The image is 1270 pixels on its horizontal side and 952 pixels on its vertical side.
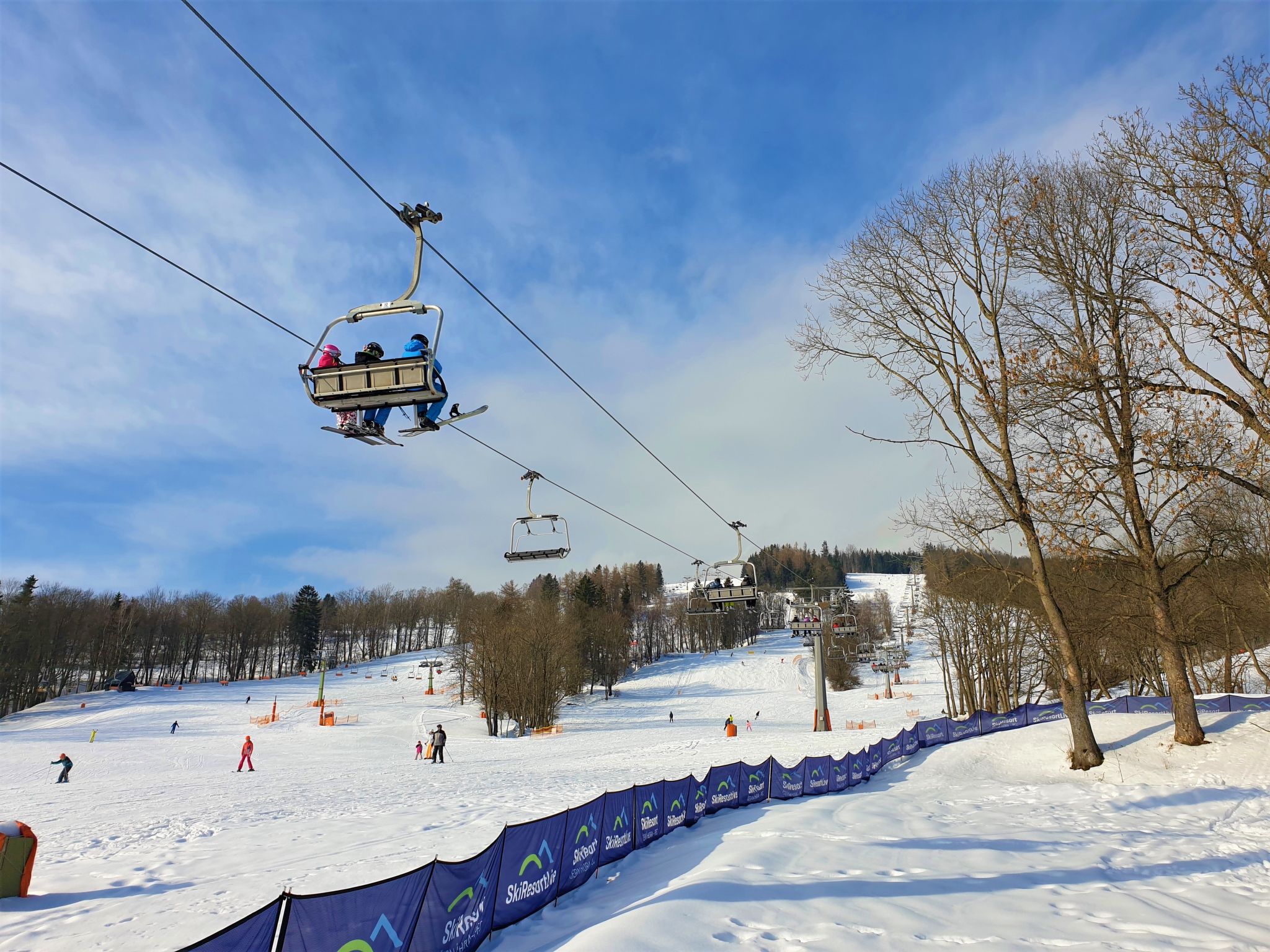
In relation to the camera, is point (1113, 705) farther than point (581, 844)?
Yes

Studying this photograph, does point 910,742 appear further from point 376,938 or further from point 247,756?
point 247,756

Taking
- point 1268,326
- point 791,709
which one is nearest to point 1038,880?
point 1268,326

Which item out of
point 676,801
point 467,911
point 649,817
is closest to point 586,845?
point 649,817

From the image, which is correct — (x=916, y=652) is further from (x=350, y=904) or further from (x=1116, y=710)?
(x=350, y=904)

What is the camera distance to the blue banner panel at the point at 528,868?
8.82 m

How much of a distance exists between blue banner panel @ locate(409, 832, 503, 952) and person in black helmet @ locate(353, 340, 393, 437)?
17.1ft

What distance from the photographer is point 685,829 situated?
573 inches

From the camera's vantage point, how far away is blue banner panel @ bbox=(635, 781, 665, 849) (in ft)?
42.1

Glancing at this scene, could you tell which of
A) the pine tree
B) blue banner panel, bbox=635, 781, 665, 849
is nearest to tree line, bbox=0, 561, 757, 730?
the pine tree

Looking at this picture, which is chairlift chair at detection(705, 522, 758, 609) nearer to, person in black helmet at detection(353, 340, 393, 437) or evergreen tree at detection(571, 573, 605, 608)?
person in black helmet at detection(353, 340, 393, 437)

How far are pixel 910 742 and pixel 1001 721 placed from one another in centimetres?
892

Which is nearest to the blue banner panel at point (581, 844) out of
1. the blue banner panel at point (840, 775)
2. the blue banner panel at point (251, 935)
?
the blue banner panel at point (251, 935)

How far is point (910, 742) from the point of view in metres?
27.2

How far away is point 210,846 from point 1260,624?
1925 inches
